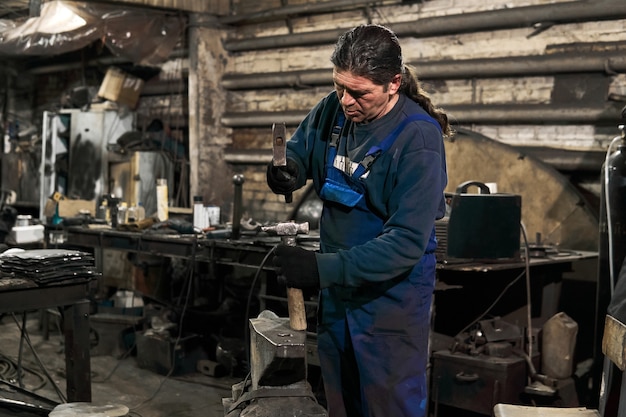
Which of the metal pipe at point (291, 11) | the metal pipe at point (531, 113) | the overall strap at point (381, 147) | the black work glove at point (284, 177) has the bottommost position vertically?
the black work glove at point (284, 177)

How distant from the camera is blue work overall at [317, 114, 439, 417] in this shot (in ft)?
8.88

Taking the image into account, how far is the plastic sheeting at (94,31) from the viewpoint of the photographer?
7.79 meters

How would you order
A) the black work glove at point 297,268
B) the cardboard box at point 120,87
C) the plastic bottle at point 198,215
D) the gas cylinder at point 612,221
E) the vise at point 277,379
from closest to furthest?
the black work glove at point 297,268 < the vise at point 277,379 < the gas cylinder at point 612,221 < the plastic bottle at point 198,215 < the cardboard box at point 120,87

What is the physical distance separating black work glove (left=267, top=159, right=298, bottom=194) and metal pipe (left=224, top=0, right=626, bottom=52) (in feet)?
12.4

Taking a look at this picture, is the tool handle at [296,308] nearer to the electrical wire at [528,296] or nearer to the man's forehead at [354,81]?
the man's forehead at [354,81]

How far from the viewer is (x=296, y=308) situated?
278 cm

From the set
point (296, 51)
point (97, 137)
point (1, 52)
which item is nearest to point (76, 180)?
point (97, 137)

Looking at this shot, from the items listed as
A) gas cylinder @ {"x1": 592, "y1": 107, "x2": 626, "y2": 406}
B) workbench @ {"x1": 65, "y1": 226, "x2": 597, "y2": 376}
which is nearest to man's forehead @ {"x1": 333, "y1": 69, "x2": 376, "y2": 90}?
workbench @ {"x1": 65, "y1": 226, "x2": 597, "y2": 376}

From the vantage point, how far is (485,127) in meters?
6.66

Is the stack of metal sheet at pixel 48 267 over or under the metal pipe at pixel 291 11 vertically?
under

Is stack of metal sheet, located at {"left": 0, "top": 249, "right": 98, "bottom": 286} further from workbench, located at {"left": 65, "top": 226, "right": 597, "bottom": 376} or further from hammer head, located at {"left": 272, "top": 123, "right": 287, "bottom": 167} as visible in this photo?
hammer head, located at {"left": 272, "top": 123, "right": 287, "bottom": 167}

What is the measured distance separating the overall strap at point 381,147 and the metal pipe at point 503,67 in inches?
143

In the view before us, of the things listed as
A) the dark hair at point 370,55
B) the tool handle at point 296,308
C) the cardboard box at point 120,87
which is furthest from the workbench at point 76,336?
the cardboard box at point 120,87

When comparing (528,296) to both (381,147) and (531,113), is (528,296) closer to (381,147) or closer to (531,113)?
(531,113)
